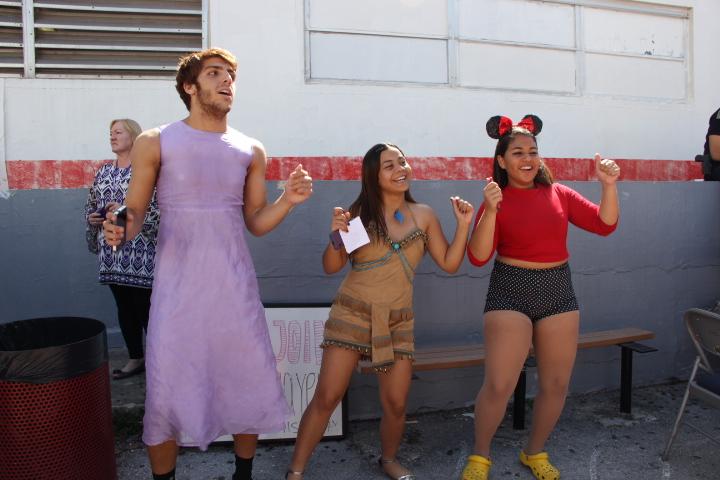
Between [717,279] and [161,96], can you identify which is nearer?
[161,96]

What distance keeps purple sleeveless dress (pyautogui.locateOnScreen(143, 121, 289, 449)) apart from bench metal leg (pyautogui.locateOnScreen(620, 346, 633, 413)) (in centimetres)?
285

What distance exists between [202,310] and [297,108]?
2658 mm

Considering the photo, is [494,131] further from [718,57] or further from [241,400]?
[718,57]

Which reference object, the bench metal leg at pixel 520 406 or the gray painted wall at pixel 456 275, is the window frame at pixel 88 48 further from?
the bench metal leg at pixel 520 406

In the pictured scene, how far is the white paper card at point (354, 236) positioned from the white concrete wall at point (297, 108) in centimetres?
207

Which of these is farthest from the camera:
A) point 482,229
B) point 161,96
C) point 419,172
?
point 419,172

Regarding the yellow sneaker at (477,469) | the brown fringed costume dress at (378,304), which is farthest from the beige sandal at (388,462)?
the brown fringed costume dress at (378,304)

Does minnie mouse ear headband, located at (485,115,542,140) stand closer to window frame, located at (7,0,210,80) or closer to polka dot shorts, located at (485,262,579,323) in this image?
polka dot shorts, located at (485,262,579,323)

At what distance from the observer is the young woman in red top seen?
9.91ft

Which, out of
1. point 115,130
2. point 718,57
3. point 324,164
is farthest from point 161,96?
point 718,57

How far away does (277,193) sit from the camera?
3.99 m

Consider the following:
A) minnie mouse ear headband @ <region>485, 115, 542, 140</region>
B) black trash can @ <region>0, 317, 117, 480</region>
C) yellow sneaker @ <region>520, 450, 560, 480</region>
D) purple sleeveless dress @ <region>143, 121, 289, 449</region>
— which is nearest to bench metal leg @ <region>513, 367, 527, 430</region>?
yellow sneaker @ <region>520, 450, 560, 480</region>

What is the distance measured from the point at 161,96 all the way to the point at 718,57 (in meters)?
5.65

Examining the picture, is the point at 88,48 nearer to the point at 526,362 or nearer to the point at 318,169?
the point at 318,169
